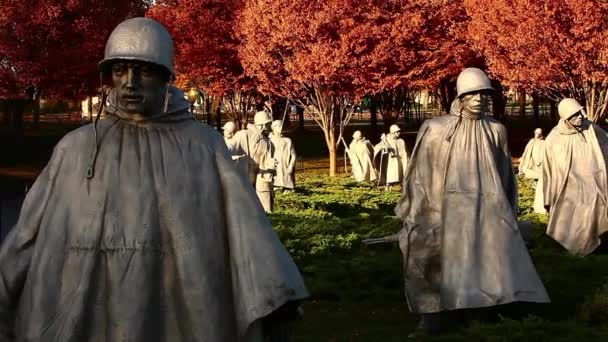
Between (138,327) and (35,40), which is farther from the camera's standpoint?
(35,40)

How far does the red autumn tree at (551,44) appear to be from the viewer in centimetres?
3569

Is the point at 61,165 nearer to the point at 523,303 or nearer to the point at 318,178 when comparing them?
the point at 523,303

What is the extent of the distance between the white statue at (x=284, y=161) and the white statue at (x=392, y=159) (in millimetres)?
4615

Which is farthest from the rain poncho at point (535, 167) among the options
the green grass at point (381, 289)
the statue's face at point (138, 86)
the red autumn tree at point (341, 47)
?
the statue's face at point (138, 86)

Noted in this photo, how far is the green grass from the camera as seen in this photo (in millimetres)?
9938

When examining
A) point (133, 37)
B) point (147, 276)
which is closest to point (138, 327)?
point (147, 276)

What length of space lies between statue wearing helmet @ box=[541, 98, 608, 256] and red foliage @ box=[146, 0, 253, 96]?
110 ft

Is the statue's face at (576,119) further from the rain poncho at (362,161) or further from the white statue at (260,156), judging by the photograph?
the rain poncho at (362,161)

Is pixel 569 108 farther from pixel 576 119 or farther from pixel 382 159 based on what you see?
pixel 382 159

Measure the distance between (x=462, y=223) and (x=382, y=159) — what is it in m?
25.0

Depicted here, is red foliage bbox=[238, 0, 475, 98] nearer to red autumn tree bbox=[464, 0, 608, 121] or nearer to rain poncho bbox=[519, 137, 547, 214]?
red autumn tree bbox=[464, 0, 608, 121]

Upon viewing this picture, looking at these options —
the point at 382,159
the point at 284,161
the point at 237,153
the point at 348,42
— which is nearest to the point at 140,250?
the point at 237,153

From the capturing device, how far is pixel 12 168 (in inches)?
1560

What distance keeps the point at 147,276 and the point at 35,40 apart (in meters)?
41.5
